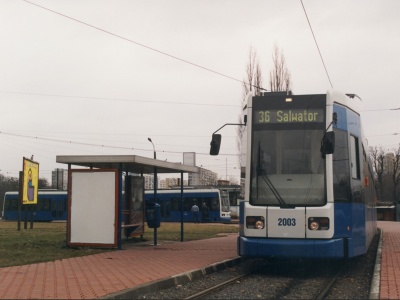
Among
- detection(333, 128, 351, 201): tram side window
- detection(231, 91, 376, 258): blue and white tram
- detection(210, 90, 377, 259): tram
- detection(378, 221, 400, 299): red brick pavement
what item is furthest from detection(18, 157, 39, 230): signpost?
detection(333, 128, 351, 201): tram side window

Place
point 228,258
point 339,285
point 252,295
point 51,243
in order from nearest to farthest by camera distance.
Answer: point 252,295, point 339,285, point 228,258, point 51,243

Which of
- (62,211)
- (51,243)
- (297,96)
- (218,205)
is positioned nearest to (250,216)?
(297,96)

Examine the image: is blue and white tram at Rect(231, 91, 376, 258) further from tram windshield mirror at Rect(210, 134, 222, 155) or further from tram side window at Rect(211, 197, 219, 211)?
tram side window at Rect(211, 197, 219, 211)

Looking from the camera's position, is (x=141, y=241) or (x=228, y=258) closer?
(x=228, y=258)

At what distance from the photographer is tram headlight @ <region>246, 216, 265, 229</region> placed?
1130 cm

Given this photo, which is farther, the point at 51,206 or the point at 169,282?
the point at 51,206

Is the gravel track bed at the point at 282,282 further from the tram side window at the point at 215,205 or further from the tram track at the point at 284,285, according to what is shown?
the tram side window at the point at 215,205

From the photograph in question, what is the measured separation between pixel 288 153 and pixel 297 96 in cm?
126

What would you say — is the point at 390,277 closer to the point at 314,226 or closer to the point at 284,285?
the point at 314,226

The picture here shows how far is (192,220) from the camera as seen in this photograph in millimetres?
48125

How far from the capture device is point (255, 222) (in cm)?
1136

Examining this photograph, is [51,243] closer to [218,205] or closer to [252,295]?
[252,295]

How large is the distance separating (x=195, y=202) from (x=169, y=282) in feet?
123

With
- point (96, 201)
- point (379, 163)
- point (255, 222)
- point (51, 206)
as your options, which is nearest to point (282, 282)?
point (255, 222)
